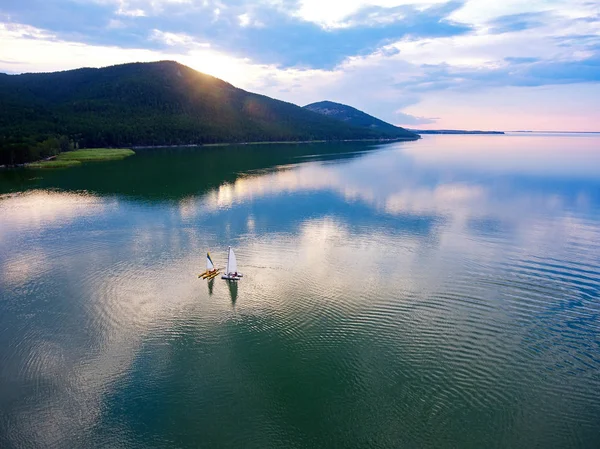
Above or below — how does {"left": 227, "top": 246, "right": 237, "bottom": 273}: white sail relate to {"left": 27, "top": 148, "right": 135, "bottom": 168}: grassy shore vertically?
above

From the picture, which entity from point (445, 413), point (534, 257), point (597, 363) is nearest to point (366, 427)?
point (445, 413)

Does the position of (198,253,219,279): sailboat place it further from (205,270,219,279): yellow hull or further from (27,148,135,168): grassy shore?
(27,148,135,168): grassy shore

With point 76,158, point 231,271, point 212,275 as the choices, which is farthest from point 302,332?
point 76,158

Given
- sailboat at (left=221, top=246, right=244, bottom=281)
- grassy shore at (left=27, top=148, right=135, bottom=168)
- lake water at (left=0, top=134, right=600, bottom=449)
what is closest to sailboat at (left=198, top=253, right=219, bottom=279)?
lake water at (left=0, top=134, right=600, bottom=449)

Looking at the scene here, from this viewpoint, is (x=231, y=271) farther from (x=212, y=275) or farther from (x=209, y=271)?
(x=209, y=271)

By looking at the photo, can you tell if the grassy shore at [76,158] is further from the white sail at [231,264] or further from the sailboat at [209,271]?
the white sail at [231,264]

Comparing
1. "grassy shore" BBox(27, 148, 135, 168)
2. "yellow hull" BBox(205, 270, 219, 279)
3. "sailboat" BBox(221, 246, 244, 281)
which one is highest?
"sailboat" BBox(221, 246, 244, 281)

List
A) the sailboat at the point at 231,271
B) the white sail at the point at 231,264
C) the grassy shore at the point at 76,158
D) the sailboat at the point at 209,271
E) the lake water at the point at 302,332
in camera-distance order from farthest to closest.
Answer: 1. the grassy shore at the point at 76,158
2. the sailboat at the point at 209,271
3. the white sail at the point at 231,264
4. the sailboat at the point at 231,271
5. the lake water at the point at 302,332

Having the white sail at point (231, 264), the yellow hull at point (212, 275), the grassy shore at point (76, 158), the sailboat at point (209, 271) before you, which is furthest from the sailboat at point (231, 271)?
the grassy shore at point (76, 158)
